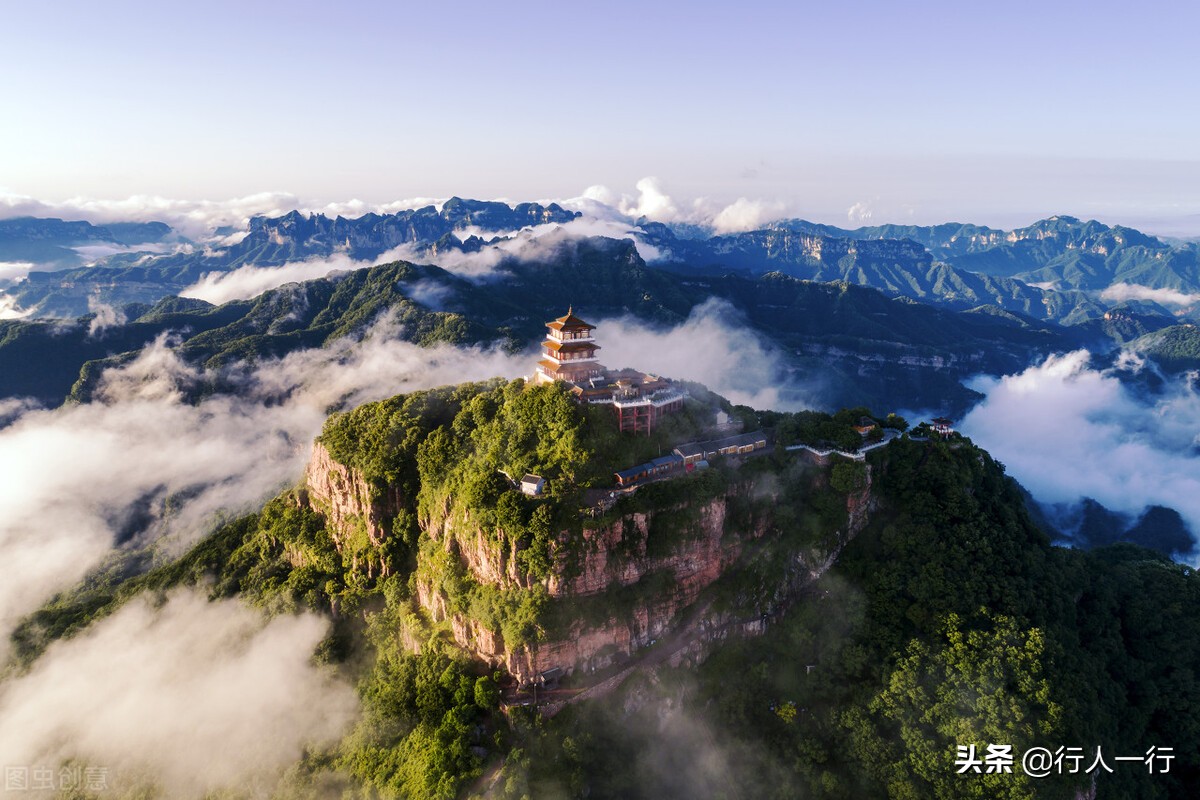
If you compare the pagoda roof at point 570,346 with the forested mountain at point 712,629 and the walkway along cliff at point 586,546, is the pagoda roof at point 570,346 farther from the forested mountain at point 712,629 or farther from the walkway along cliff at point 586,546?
the walkway along cliff at point 586,546

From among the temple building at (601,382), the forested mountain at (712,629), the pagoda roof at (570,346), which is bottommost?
the forested mountain at (712,629)

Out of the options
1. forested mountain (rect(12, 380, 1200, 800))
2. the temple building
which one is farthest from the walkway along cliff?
the temple building

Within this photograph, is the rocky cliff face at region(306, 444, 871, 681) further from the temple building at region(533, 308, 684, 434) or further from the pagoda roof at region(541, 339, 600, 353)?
the pagoda roof at region(541, 339, 600, 353)

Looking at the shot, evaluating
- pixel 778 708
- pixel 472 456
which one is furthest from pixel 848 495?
pixel 472 456

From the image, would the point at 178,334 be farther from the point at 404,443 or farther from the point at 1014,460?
the point at 1014,460

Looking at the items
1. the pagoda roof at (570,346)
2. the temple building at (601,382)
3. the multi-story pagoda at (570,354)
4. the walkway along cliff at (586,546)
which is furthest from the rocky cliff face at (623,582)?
the pagoda roof at (570,346)

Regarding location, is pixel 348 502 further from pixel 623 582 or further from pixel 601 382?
pixel 623 582
